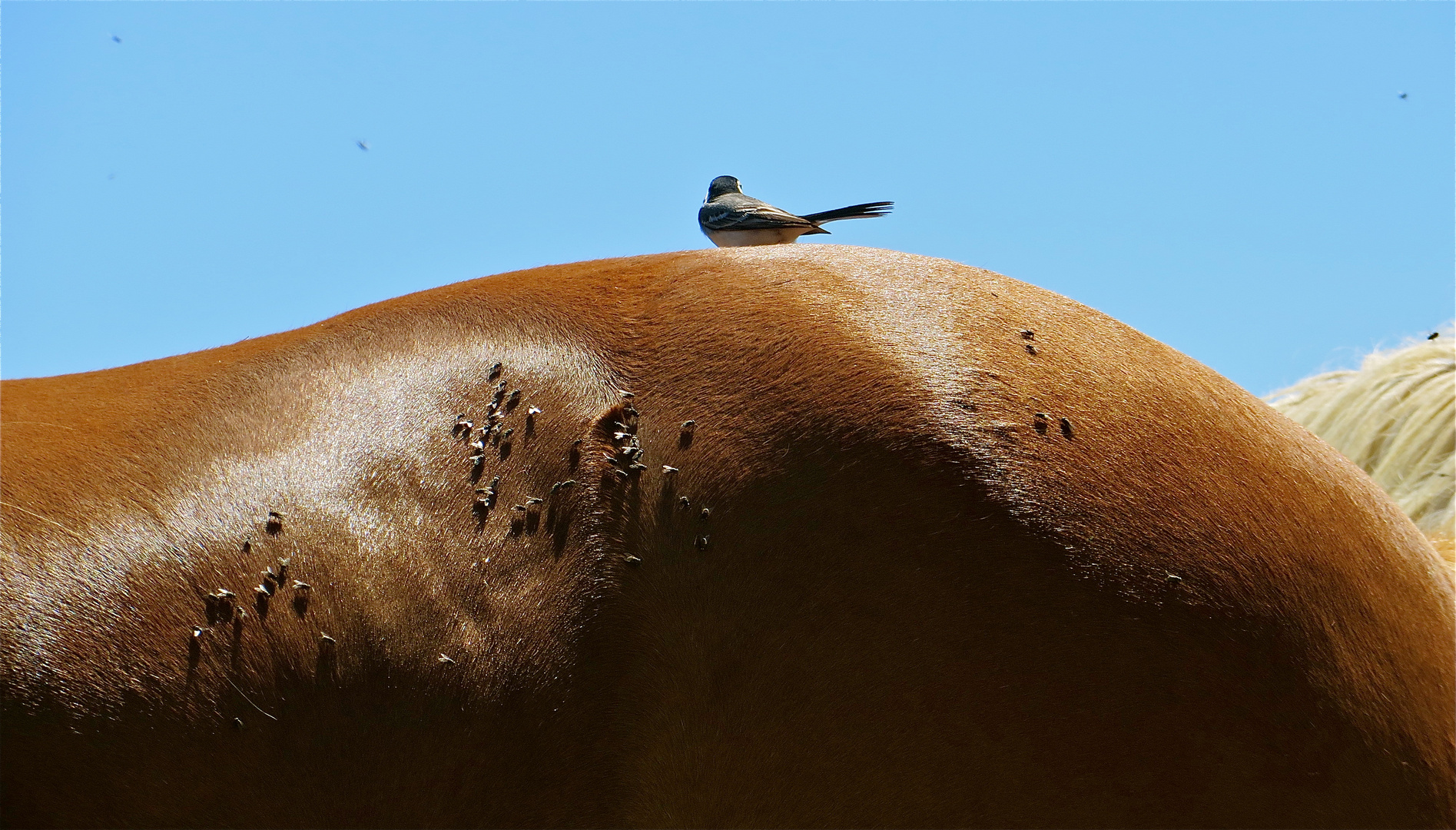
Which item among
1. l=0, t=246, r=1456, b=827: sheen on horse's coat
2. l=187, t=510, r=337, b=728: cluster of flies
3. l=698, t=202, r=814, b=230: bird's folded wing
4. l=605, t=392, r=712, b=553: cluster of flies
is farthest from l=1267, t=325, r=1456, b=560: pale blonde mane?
l=187, t=510, r=337, b=728: cluster of flies

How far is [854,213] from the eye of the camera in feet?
15.3

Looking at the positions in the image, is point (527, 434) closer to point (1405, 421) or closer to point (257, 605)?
point (257, 605)

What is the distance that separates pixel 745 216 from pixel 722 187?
3.04ft

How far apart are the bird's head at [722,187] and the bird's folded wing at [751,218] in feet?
1.84

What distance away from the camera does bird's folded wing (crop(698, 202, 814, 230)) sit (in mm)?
4191

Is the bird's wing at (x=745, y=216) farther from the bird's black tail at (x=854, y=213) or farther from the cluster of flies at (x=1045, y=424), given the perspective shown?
the cluster of flies at (x=1045, y=424)

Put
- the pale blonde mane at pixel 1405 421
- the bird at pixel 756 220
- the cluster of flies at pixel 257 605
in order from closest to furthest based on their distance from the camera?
the cluster of flies at pixel 257 605 < the pale blonde mane at pixel 1405 421 < the bird at pixel 756 220

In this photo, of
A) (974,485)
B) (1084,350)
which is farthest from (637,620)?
(1084,350)

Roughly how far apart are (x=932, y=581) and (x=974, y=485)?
171 millimetres

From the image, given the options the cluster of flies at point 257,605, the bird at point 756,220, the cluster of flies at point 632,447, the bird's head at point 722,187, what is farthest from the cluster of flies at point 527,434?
the bird's head at point 722,187

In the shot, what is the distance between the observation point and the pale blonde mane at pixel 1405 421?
150 inches

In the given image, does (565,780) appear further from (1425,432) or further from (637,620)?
(1425,432)

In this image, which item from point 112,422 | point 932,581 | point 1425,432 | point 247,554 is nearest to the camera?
point 932,581

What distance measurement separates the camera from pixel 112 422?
2279 mm
